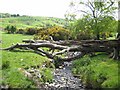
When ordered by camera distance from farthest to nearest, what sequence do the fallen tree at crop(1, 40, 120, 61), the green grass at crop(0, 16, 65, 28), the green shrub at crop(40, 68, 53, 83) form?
the green grass at crop(0, 16, 65, 28) < the fallen tree at crop(1, 40, 120, 61) < the green shrub at crop(40, 68, 53, 83)

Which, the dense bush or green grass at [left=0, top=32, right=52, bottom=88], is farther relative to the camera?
the dense bush

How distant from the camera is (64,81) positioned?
24.8 m

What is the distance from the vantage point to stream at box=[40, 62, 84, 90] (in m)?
22.3

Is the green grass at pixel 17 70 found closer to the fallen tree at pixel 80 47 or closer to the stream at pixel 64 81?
the stream at pixel 64 81

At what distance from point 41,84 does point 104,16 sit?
77.9 ft

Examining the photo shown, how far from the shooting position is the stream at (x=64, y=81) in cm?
2230

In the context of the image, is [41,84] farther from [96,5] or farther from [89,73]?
[96,5]

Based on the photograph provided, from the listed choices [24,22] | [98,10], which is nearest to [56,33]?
[98,10]

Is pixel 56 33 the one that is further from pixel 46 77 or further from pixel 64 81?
pixel 46 77

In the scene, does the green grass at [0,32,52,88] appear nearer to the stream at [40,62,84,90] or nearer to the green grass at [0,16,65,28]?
the stream at [40,62,84,90]

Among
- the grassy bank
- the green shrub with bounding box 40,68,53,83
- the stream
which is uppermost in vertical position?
the grassy bank

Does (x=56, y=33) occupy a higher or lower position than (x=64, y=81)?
higher

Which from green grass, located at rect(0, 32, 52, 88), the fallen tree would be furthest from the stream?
the fallen tree

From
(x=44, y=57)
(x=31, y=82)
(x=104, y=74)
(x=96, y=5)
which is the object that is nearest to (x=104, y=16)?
(x=96, y=5)
